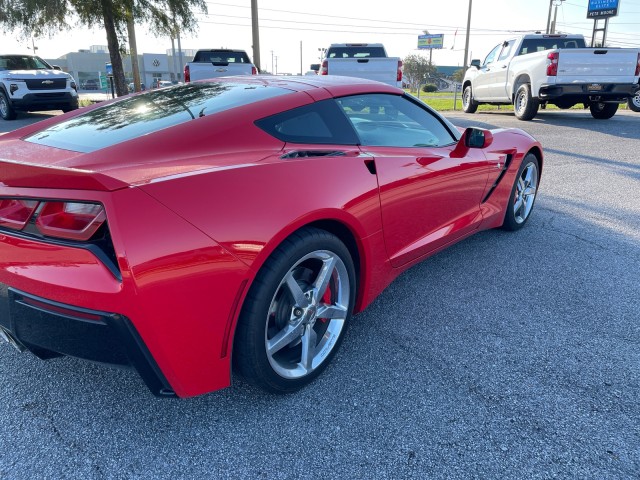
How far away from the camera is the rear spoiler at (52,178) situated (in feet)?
5.22

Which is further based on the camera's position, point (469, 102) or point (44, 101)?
point (469, 102)

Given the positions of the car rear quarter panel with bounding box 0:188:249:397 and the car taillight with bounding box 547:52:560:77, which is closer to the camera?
the car rear quarter panel with bounding box 0:188:249:397

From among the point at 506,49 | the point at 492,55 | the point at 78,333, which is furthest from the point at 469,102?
the point at 78,333

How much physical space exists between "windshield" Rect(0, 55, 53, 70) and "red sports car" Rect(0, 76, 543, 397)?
1436cm

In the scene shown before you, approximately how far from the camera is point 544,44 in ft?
40.6

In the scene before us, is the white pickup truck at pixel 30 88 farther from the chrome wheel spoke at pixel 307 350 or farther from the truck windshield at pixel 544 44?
the chrome wheel spoke at pixel 307 350

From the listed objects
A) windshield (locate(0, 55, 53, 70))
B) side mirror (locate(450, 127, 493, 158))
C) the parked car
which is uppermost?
windshield (locate(0, 55, 53, 70))

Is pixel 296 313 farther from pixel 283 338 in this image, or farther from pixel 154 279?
pixel 154 279

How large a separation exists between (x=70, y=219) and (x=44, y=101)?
47.4 feet

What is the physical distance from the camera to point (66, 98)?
14062 millimetres

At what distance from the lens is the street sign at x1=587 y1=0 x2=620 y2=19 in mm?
27581

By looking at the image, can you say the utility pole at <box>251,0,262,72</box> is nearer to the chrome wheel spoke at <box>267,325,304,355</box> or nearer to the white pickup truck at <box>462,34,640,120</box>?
the white pickup truck at <box>462,34,640,120</box>

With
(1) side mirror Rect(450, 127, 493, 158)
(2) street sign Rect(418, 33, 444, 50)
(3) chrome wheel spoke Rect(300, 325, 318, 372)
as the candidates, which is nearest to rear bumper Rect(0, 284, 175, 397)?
(3) chrome wheel spoke Rect(300, 325, 318, 372)

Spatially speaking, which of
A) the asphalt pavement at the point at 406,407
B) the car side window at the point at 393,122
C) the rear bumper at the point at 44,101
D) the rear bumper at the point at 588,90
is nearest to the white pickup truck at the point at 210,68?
the rear bumper at the point at 44,101
